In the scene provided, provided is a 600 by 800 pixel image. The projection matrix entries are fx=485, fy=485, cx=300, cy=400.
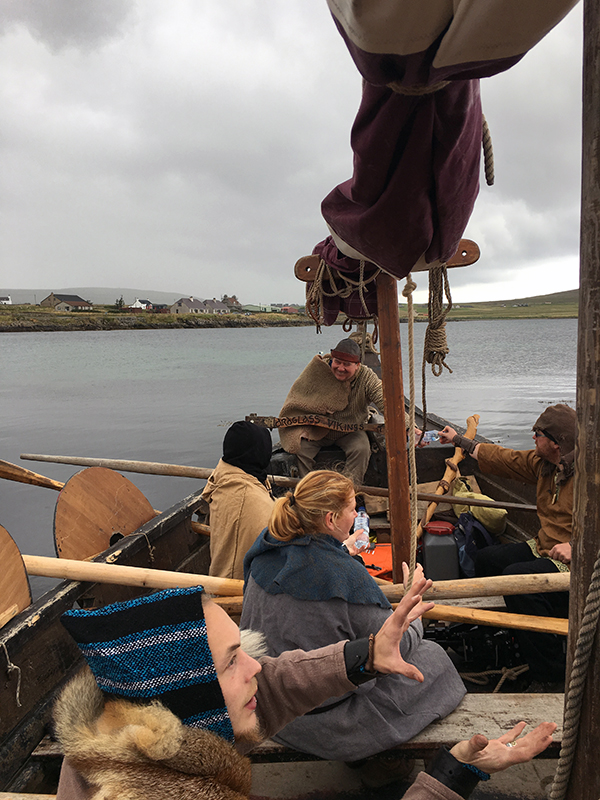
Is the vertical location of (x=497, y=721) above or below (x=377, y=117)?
below

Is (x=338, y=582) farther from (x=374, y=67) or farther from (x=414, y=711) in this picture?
(x=374, y=67)

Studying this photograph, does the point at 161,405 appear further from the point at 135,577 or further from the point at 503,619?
the point at 503,619

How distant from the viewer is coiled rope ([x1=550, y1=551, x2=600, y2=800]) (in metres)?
1.01

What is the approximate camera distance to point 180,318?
90.9 m

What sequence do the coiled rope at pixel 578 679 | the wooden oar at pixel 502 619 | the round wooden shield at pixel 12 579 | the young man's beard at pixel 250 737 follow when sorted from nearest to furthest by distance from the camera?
the coiled rope at pixel 578 679
the young man's beard at pixel 250 737
the wooden oar at pixel 502 619
the round wooden shield at pixel 12 579

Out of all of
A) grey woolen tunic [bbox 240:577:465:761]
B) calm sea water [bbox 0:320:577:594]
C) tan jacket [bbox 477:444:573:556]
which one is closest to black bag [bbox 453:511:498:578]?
tan jacket [bbox 477:444:573:556]

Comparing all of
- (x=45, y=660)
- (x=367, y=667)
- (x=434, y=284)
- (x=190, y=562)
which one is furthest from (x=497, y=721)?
(x=190, y=562)

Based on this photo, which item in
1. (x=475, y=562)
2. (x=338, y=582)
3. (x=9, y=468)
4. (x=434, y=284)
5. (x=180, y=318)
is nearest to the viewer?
(x=338, y=582)

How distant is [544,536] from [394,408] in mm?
1495

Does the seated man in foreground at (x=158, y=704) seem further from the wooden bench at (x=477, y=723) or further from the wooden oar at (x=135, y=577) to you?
the wooden oar at (x=135, y=577)

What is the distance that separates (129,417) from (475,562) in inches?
666

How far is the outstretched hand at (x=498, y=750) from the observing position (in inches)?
53.7

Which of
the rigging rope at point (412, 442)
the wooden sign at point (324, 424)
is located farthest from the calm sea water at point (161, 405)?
the rigging rope at point (412, 442)

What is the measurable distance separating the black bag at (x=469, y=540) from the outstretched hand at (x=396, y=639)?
269 centimetres
